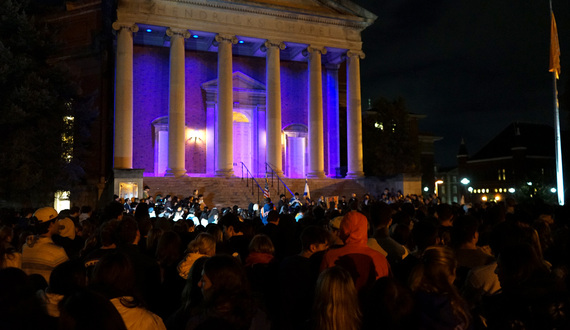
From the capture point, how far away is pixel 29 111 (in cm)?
2409

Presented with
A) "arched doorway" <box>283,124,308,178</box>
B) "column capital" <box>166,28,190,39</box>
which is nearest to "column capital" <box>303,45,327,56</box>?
"arched doorway" <box>283,124,308,178</box>

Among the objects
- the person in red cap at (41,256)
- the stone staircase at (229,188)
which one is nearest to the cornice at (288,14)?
the stone staircase at (229,188)

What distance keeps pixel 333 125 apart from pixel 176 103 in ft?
40.9

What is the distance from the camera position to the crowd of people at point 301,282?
327 centimetres

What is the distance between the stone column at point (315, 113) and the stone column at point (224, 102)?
19.1ft

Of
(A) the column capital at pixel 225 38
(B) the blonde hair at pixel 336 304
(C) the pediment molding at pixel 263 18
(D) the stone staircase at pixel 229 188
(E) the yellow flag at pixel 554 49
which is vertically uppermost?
(C) the pediment molding at pixel 263 18

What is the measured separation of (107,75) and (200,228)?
26.4 metres

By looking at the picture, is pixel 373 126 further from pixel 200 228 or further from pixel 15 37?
pixel 200 228

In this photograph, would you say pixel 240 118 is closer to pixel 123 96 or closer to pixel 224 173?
pixel 224 173

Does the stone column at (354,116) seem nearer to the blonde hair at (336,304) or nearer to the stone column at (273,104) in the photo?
the stone column at (273,104)

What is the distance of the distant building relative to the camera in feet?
235

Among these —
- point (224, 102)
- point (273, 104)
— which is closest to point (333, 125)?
point (273, 104)

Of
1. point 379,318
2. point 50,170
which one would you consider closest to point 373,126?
point 50,170

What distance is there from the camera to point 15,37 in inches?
974
